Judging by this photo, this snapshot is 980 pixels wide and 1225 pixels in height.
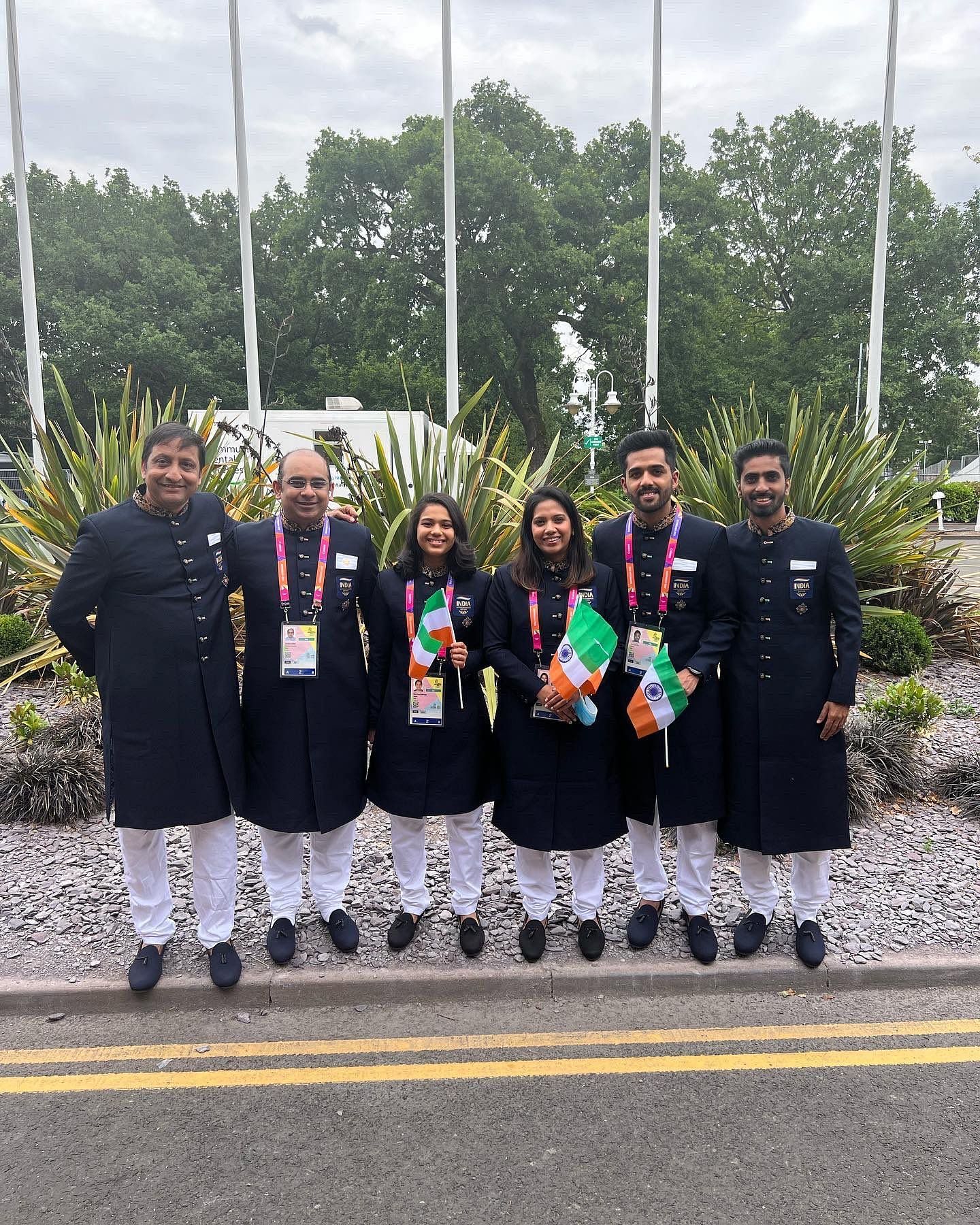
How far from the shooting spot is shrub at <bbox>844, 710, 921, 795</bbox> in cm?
540

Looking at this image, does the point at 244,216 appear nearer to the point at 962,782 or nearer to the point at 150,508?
the point at 150,508

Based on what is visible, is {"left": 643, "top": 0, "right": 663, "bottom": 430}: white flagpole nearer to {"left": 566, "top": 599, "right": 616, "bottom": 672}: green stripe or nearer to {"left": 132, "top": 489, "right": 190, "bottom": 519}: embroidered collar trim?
{"left": 566, "top": 599, "right": 616, "bottom": 672}: green stripe


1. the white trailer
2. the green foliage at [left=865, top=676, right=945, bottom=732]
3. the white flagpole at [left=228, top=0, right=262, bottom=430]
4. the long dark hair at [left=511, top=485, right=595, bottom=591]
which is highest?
the white flagpole at [left=228, top=0, right=262, bottom=430]

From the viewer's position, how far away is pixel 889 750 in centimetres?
550

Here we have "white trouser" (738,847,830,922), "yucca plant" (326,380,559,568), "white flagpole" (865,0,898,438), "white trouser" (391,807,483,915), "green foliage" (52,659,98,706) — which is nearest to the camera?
"white trouser" (738,847,830,922)

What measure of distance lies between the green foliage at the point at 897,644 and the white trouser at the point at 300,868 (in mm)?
5802

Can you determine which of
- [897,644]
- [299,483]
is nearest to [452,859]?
[299,483]

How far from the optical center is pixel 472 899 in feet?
12.4

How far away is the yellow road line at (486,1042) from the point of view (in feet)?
10.1

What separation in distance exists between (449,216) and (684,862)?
12753 mm

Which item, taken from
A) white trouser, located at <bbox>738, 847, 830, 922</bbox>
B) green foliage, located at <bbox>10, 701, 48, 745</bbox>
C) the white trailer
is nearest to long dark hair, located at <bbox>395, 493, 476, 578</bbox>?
white trouser, located at <bbox>738, 847, 830, 922</bbox>

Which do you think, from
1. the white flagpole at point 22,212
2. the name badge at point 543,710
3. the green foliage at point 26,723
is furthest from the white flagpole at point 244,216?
the name badge at point 543,710

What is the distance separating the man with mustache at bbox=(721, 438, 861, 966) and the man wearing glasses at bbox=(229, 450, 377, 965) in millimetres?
1561

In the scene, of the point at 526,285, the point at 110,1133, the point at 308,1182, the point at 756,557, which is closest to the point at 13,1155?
the point at 110,1133
